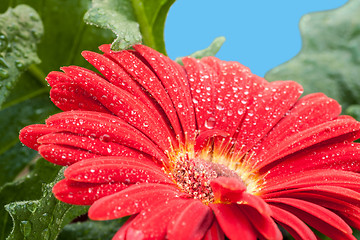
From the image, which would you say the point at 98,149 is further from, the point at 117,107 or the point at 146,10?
the point at 146,10

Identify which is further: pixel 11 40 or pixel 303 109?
pixel 11 40

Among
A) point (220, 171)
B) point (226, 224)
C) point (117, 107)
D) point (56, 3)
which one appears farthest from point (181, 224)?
point (56, 3)

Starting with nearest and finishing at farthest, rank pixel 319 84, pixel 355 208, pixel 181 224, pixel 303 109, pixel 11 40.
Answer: pixel 181 224
pixel 355 208
pixel 303 109
pixel 11 40
pixel 319 84

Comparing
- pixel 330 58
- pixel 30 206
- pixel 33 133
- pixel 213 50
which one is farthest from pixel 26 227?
pixel 330 58

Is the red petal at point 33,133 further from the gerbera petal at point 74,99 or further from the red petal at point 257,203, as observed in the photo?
the red petal at point 257,203

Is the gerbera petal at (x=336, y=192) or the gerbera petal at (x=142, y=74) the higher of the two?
the gerbera petal at (x=142, y=74)

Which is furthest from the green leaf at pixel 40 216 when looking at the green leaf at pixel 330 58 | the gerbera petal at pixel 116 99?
the green leaf at pixel 330 58
